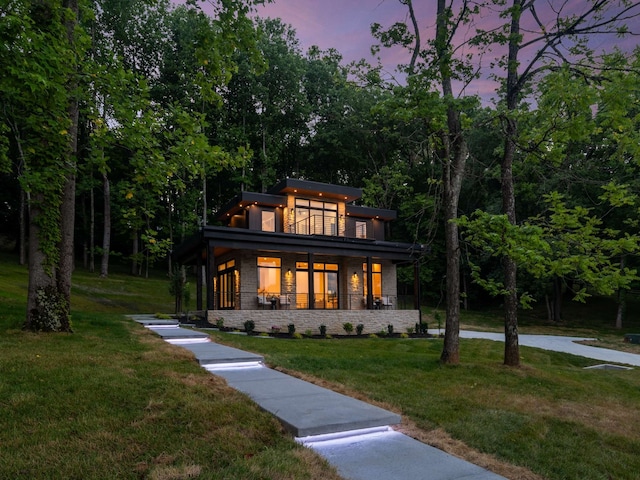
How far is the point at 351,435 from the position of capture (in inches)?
147

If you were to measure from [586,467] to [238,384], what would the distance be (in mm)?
3794

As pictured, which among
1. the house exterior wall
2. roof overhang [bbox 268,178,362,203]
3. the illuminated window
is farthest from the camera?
the illuminated window

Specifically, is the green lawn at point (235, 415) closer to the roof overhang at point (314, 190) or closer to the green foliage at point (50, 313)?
the green foliage at point (50, 313)

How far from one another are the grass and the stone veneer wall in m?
9.48

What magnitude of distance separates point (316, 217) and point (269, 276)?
4.48m

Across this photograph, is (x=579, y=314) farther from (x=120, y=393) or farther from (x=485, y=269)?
(x=120, y=393)

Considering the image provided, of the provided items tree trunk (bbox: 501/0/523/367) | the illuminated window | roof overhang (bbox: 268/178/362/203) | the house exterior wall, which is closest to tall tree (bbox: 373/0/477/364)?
tree trunk (bbox: 501/0/523/367)

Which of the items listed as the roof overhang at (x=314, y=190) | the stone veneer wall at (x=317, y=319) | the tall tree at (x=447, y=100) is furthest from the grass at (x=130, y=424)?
the roof overhang at (x=314, y=190)

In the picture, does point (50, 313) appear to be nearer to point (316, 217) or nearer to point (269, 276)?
point (269, 276)

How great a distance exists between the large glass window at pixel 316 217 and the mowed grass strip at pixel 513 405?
12.6 m

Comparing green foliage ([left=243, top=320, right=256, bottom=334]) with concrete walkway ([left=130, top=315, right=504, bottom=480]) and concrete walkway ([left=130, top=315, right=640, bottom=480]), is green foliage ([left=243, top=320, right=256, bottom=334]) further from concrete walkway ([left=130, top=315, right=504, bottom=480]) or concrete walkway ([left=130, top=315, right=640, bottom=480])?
concrete walkway ([left=130, top=315, right=504, bottom=480])

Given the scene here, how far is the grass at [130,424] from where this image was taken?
9.23 feet

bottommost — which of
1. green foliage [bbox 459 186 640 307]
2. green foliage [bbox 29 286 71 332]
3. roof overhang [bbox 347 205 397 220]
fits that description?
green foliage [bbox 29 286 71 332]

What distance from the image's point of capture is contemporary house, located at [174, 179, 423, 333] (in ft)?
58.9
